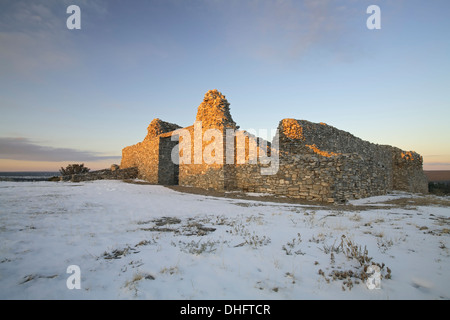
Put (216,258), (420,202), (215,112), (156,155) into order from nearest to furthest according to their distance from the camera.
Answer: (216,258) < (420,202) < (215,112) < (156,155)

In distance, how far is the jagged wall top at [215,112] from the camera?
14.2 m

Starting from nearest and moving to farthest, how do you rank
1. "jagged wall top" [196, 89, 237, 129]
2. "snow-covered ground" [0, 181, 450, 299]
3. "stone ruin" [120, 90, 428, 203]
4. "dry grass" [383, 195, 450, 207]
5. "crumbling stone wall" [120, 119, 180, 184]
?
"snow-covered ground" [0, 181, 450, 299], "dry grass" [383, 195, 450, 207], "stone ruin" [120, 90, 428, 203], "jagged wall top" [196, 89, 237, 129], "crumbling stone wall" [120, 119, 180, 184]

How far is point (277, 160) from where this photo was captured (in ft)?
38.1

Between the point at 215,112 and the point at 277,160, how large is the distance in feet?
18.7

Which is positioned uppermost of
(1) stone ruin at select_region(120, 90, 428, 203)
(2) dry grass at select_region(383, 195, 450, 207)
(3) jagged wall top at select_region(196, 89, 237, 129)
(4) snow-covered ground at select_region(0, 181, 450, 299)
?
(3) jagged wall top at select_region(196, 89, 237, 129)

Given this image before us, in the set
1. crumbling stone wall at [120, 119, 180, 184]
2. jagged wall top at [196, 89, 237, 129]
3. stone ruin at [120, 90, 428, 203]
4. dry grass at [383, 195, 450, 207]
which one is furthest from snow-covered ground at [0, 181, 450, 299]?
crumbling stone wall at [120, 119, 180, 184]

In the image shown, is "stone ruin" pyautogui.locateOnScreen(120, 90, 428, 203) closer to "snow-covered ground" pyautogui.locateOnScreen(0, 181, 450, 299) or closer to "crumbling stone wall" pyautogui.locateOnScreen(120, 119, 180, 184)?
"crumbling stone wall" pyautogui.locateOnScreen(120, 119, 180, 184)

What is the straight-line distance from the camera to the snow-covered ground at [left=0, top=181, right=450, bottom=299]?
2264mm

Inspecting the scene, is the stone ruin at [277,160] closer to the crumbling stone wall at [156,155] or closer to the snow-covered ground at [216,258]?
the crumbling stone wall at [156,155]

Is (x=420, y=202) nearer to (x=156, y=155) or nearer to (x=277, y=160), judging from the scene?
(x=277, y=160)

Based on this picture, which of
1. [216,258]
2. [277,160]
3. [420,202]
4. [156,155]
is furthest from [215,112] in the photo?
[216,258]

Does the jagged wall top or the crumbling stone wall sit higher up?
the jagged wall top

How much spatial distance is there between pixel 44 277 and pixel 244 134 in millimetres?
12106
